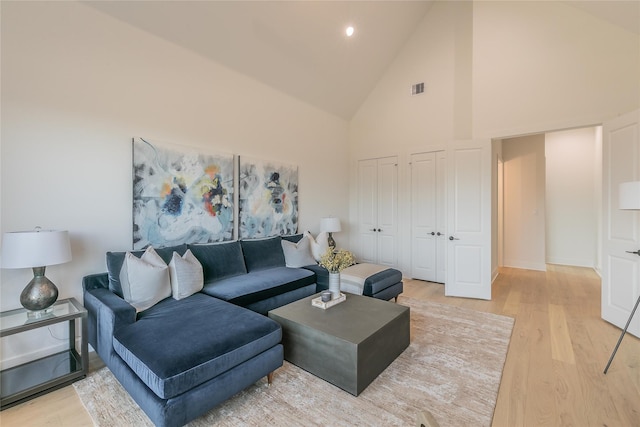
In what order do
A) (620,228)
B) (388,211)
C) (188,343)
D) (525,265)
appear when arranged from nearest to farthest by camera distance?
(188,343)
(620,228)
(388,211)
(525,265)

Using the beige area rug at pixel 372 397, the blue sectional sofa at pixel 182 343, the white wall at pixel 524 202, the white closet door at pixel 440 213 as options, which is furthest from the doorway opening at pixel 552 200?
the blue sectional sofa at pixel 182 343

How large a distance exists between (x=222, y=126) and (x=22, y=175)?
202cm

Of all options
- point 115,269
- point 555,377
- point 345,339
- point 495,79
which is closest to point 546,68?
point 495,79

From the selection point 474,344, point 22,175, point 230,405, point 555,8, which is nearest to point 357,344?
point 230,405

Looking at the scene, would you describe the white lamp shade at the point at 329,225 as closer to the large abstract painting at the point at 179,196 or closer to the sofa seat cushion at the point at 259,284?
the sofa seat cushion at the point at 259,284

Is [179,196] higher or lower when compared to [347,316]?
higher

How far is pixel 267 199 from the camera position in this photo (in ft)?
14.0

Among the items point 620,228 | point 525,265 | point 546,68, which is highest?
point 546,68

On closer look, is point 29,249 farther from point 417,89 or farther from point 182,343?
point 417,89

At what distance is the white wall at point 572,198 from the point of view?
5.97 metres

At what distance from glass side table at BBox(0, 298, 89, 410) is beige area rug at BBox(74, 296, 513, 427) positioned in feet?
0.47

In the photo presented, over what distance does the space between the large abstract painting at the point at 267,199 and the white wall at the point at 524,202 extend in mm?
4827

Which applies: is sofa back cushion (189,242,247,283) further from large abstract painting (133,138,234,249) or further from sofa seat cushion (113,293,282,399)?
sofa seat cushion (113,293,282,399)

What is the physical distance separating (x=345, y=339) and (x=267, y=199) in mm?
2711
